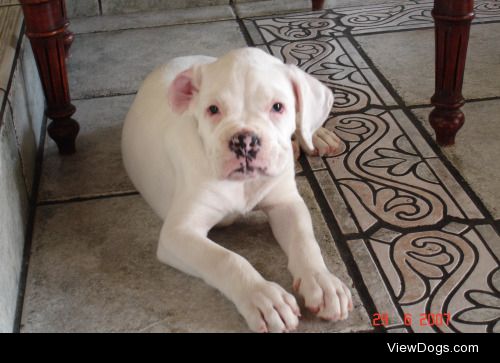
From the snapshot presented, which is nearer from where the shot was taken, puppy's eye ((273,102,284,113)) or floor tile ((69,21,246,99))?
puppy's eye ((273,102,284,113))

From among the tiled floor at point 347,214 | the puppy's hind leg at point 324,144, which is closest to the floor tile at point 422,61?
the tiled floor at point 347,214

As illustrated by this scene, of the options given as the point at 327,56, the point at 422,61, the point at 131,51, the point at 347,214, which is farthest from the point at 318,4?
the point at 347,214

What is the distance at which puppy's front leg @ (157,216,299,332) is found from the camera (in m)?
1.22

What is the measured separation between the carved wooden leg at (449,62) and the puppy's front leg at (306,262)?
1.75ft

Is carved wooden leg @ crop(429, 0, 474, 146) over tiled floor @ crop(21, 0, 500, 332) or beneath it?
over

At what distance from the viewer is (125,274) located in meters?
1.44

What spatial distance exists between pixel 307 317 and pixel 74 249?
57 centimetres

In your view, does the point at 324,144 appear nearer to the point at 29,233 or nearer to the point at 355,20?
the point at 29,233

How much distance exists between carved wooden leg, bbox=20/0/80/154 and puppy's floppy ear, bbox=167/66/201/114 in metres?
0.49

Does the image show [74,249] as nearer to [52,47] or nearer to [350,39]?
[52,47]

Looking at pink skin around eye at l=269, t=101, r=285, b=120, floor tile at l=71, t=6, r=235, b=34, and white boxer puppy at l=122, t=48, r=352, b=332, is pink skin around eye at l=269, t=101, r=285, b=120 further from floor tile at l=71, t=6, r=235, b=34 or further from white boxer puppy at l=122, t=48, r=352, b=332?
floor tile at l=71, t=6, r=235, b=34

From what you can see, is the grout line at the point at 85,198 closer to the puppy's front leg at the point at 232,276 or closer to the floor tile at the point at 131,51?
the puppy's front leg at the point at 232,276

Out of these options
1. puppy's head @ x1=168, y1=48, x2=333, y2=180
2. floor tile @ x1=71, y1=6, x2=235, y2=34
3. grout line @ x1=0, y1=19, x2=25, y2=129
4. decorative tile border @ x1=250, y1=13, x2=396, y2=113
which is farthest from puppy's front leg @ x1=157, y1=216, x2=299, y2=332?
floor tile @ x1=71, y1=6, x2=235, y2=34
